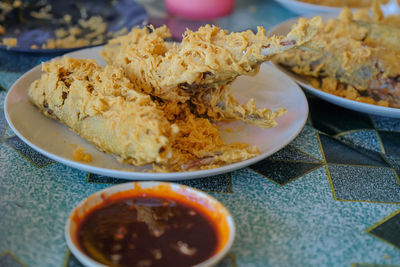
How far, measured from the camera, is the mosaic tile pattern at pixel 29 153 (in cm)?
137

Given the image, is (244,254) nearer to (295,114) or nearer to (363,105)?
(295,114)

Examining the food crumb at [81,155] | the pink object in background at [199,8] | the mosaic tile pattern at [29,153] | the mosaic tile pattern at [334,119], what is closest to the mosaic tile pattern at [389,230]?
the mosaic tile pattern at [334,119]

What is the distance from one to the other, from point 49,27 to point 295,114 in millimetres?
1634

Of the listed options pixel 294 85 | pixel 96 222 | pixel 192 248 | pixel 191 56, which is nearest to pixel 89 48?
pixel 191 56

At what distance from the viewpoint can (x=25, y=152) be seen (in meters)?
1.41

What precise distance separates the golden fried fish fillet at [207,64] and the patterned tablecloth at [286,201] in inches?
9.5

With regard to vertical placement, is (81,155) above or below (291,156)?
above

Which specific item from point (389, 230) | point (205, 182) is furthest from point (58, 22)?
point (389, 230)

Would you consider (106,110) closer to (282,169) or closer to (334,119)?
(282,169)

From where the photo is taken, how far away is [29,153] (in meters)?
1.41

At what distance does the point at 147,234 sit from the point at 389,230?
708mm

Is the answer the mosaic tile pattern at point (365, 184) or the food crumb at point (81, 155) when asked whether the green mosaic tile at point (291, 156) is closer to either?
the mosaic tile pattern at point (365, 184)

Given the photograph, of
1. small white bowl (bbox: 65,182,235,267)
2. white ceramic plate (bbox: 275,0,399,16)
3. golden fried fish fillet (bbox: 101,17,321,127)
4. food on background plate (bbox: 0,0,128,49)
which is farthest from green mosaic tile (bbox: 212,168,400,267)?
white ceramic plate (bbox: 275,0,399,16)

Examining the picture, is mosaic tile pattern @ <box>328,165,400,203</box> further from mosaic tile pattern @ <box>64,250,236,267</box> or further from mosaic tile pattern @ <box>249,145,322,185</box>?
mosaic tile pattern @ <box>64,250,236,267</box>
